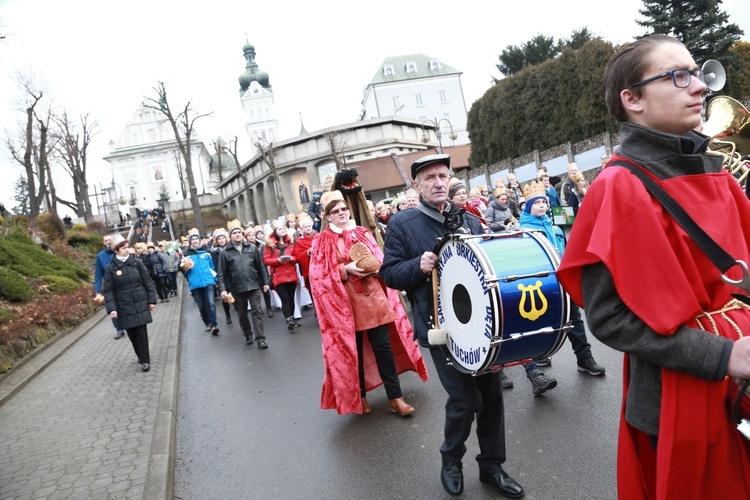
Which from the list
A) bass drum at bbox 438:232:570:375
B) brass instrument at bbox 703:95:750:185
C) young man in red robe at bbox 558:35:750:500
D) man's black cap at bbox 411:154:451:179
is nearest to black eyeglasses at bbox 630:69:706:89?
young man in red robe at bbox 558:35:750:500

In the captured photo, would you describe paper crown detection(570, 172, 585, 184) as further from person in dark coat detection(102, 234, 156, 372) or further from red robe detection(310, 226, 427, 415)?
person in dark coat detection(102, 234, 156, 372)

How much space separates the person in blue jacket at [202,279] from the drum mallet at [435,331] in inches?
364

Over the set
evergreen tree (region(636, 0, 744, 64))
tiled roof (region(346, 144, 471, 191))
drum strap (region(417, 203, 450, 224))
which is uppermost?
evergreen tree (region(636, 0, 744, 64))

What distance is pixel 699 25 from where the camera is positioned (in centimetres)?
3089

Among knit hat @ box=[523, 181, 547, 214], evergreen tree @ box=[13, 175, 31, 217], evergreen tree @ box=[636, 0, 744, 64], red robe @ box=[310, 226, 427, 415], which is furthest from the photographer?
evergreen tree @ box=[13, 175, 31, 217]

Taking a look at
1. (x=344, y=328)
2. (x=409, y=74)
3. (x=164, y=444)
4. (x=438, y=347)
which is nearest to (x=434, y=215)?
(x=438, y=347)

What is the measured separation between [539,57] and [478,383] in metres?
51.6

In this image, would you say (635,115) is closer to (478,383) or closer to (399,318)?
(478,383)

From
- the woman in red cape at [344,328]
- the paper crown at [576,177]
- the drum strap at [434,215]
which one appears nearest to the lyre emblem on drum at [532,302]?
the drum strap at [434,215]

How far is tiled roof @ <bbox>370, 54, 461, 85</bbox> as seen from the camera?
84875mm

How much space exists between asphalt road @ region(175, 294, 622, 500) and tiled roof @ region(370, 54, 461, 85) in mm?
82139

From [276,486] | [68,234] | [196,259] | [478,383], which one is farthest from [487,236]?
[68,234]

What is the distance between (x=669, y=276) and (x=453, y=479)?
8.06ft

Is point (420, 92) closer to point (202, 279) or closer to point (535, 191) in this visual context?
point (202, 279)
